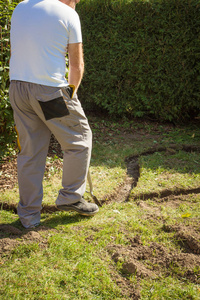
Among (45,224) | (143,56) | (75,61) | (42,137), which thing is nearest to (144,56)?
(143,56)

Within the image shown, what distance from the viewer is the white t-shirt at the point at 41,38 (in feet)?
8.21

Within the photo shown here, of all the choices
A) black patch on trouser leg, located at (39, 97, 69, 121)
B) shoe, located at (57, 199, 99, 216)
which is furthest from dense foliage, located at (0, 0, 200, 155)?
black patch on trouser leg, located at (39, 97, 69, 121)

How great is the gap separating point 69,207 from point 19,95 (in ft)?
3.91

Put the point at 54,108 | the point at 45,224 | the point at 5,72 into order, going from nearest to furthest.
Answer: the point at 54,108 → the point at 45,224 → the point at 5,72

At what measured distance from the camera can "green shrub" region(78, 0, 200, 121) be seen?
6.22 metres

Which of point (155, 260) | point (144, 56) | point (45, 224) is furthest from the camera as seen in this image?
point (144, 56)

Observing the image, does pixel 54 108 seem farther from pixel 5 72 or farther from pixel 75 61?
pixel 5 72

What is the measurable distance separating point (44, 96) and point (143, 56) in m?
4.48

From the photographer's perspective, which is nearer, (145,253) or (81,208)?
(145,253)

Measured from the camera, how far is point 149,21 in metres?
6.36

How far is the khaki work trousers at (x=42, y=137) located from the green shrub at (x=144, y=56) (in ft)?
13.4

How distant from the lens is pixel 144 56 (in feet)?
21.5

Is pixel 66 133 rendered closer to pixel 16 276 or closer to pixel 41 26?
pixel 41 26

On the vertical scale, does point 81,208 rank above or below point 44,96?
below
